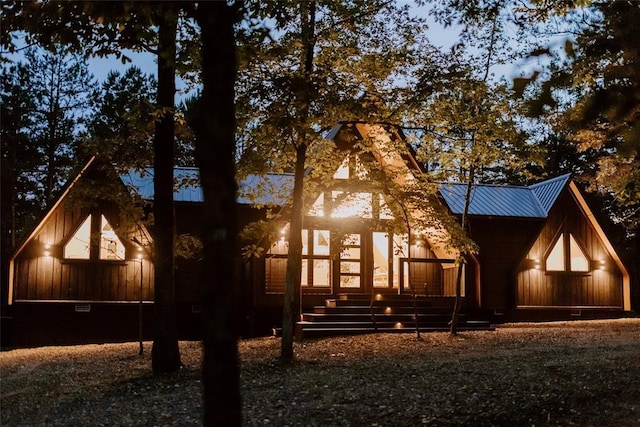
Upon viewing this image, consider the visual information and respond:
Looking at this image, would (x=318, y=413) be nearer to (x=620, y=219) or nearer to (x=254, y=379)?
(x=254, y=379)

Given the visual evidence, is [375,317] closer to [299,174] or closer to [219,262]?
[299,174]

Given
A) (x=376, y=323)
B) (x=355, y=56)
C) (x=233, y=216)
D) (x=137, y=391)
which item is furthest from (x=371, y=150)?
(x=233, y=216)

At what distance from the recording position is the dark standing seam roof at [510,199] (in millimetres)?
19688

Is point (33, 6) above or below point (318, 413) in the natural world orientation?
above

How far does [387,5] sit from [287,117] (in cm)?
282

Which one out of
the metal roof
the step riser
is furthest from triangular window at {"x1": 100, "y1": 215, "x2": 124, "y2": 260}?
the step riser

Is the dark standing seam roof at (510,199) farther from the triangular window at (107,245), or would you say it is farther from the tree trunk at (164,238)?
the tree trunk at (164,238)

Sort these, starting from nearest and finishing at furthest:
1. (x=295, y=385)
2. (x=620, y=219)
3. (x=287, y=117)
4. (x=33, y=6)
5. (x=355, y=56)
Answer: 1. (x=33, y=6)
2. (x=295, y=385)
3. (x=287, y=117)
4. (x=355, y=56)
5. (x=620, y=219)

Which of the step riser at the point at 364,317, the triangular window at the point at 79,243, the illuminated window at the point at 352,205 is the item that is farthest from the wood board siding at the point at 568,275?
the triangular window at the point at 79,243

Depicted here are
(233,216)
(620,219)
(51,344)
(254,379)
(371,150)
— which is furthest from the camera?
(620,219)

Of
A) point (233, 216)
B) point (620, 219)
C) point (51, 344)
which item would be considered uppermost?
point (620, 219)

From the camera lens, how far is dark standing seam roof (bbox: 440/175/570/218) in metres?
19.7

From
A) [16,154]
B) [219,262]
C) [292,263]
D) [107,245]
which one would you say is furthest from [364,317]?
[16,154]

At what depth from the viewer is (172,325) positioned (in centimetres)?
995
